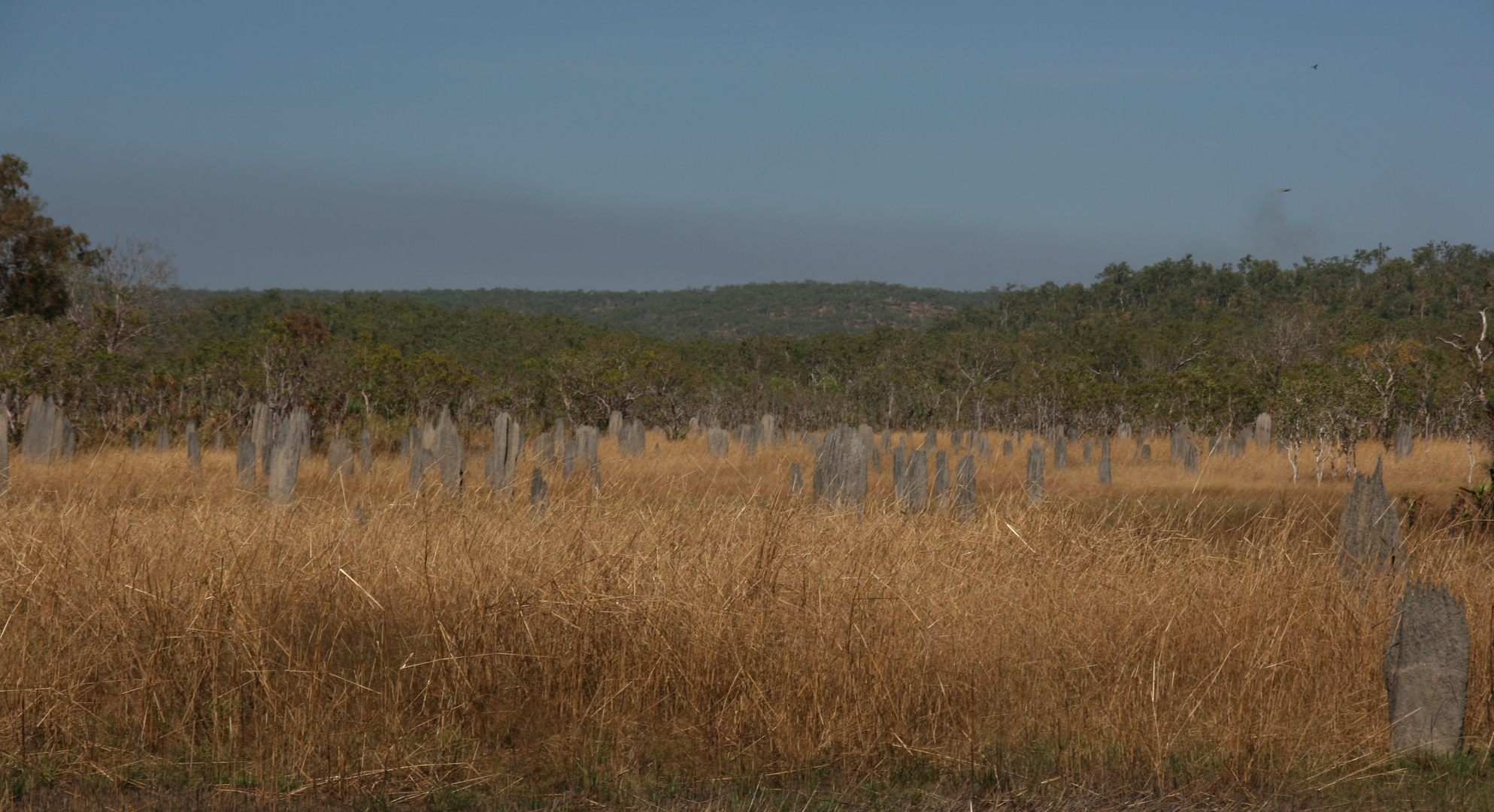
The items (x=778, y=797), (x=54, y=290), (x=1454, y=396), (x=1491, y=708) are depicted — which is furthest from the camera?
(x=1454, y=396)

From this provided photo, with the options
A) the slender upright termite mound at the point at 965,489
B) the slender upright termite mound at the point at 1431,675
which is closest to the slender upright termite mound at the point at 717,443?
the slender upright termite mound at the point at 965,489

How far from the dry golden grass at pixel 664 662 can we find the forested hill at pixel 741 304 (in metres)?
125

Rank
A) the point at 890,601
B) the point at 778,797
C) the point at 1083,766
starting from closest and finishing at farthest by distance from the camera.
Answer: the point at 778,797 < the point at 1083,766 < the point at 890,601

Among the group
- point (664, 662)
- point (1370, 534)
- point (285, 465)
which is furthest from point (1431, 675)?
point (285, 465)

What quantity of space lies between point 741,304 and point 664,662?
510 ft

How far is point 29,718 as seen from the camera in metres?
3.46

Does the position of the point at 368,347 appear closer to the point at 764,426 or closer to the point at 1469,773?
the point at 764,426

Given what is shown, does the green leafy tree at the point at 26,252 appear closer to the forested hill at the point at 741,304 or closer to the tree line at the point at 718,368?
the tree line at the point at 718,368

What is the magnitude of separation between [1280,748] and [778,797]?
1.90 meters

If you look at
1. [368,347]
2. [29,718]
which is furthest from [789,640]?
[368,347]

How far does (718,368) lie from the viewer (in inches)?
2130

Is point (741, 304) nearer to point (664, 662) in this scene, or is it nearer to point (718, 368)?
point (718, 368)

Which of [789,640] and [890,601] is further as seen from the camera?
[890,601]

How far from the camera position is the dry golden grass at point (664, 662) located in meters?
3.42
